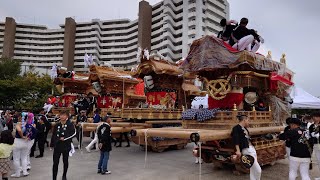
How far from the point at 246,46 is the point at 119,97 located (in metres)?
10.9

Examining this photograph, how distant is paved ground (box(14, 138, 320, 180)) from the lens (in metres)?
7.89

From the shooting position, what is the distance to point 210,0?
67.8 metres

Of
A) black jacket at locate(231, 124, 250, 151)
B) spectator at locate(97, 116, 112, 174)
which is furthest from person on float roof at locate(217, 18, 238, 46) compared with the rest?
spectator at locate(97, 116, 112, 174)

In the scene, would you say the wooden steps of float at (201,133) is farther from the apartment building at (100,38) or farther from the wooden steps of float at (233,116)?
the apartment building at (100,38)

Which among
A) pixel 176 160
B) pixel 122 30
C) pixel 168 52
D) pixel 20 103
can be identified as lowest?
pixel 176 160

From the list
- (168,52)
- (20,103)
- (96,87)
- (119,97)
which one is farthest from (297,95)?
(168,52)

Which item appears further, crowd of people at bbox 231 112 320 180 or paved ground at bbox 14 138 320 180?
paved ground at bbox 14 138 320 180

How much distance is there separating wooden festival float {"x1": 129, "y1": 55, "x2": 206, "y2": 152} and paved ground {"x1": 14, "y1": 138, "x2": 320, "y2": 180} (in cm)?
195

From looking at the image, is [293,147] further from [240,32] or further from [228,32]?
[228,32]

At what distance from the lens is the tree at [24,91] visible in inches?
1227

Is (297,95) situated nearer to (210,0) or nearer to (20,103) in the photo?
(20,103)

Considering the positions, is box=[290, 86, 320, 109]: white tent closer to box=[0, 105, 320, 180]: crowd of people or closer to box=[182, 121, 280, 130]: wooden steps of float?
box=[182, 121, 280, 130]: wooden steps of float

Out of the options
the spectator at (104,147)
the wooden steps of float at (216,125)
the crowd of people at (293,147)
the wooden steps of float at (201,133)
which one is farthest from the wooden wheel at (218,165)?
the spectator at (104,147)

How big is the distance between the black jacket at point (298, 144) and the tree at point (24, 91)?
30124 millimetres
